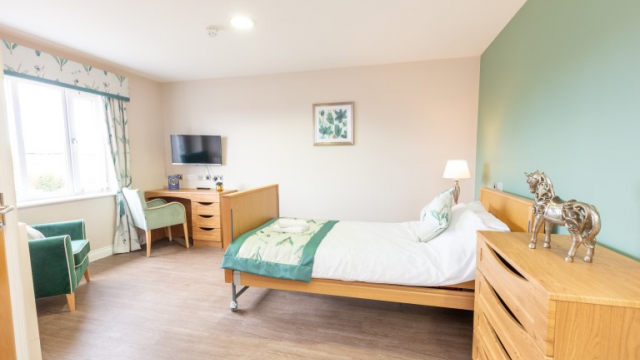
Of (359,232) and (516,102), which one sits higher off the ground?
(516,102)

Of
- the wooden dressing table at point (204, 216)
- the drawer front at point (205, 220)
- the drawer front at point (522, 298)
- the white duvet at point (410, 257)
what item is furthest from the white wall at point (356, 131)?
the drawer front at point (522, 298)

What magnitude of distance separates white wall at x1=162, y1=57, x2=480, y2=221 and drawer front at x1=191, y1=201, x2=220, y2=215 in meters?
0.50

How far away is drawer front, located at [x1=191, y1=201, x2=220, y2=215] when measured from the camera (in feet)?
11.9

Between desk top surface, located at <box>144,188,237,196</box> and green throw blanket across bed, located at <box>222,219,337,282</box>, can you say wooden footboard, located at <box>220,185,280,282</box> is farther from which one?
desk top surface, located at <box>144,188,237,196</box>

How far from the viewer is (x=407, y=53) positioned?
302 cm

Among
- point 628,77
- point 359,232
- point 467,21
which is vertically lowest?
point 359,232

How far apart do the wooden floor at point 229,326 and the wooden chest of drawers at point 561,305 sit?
73 centimetres

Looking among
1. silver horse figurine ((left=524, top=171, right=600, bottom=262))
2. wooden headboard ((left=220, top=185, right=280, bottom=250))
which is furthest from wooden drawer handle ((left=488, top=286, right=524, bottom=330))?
wooden headboard ((left=220, top=185, right=280, bottom=250))

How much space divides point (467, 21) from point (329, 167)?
7.16 feet

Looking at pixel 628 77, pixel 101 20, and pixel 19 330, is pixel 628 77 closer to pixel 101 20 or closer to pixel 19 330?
pixel 19 330

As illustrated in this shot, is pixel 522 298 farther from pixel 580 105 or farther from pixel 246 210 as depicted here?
pixel 246 210

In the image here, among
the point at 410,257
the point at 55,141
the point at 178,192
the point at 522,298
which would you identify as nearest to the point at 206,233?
the point at 178,192

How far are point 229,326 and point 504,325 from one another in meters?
1.76

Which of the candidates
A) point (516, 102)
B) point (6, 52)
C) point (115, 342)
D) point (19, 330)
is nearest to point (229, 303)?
point (115, 342)
